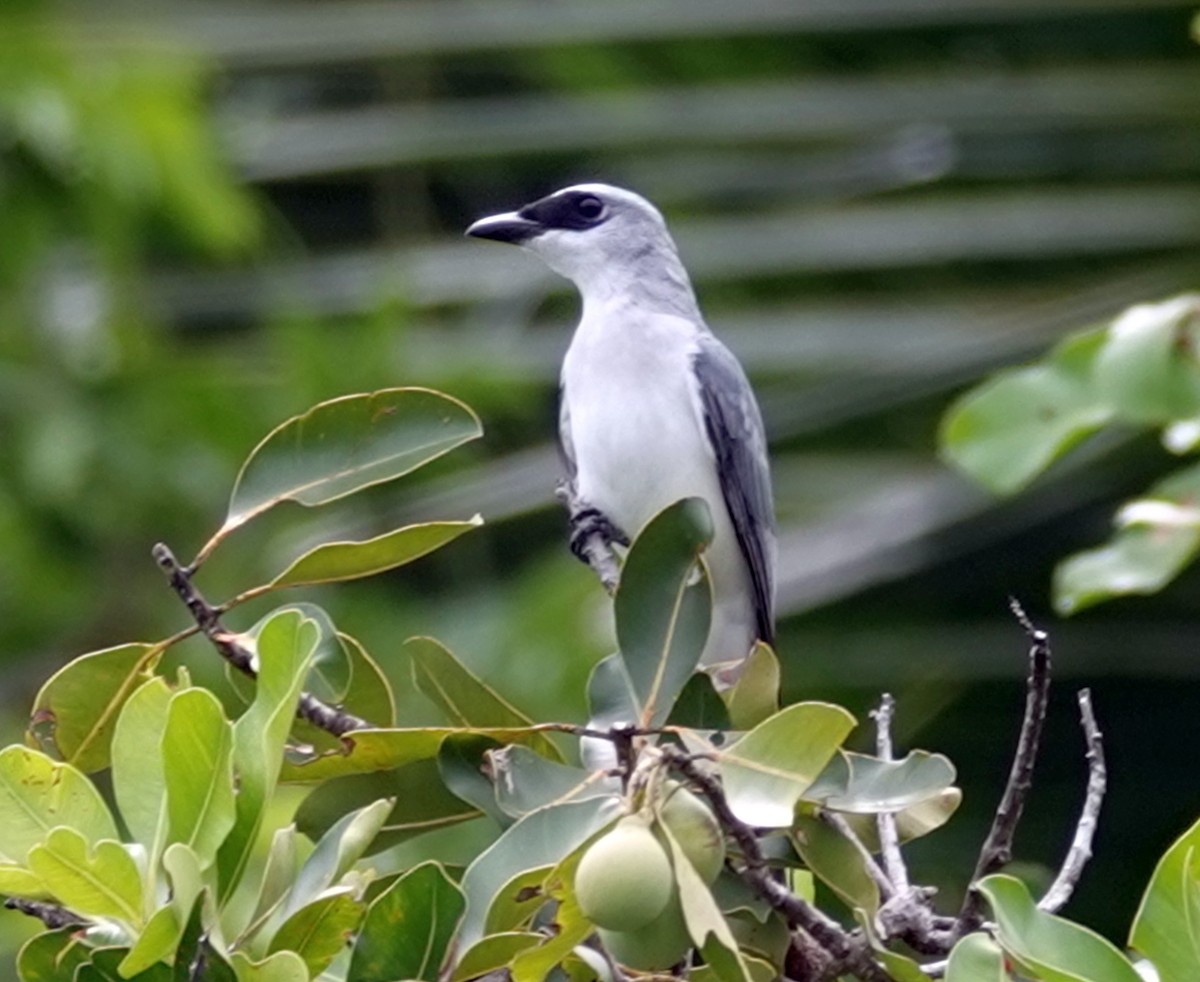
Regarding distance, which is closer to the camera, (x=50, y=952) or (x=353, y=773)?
(x=50, y=952)

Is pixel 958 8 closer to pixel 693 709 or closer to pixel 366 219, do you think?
pixel 366 219

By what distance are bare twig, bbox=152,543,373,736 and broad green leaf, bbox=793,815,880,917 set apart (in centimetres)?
47

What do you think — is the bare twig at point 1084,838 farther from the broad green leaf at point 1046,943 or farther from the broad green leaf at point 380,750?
the broad green leaf at point 380,750

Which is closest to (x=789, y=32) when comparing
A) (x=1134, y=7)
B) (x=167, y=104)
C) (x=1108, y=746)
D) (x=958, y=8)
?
(x=958, y=8)

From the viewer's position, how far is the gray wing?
14.7 ft

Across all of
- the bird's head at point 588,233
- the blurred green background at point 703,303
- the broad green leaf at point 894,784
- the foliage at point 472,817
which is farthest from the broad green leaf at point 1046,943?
the blurred green background at point 703,303

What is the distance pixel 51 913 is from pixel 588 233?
8.73ft

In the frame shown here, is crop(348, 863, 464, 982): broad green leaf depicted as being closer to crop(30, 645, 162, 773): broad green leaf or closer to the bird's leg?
crop(30, 645, 162, 773): broad green leaf

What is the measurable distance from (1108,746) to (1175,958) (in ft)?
13.0

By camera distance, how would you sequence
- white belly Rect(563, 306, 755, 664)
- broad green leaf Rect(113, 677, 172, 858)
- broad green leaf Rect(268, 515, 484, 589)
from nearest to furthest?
1. broad green leaf Rect(113, 677, 172, 858)
2. broad green leaf Rect(268, 515, 484, 589)
3. white belly Rect(563, 306, 755, 664)

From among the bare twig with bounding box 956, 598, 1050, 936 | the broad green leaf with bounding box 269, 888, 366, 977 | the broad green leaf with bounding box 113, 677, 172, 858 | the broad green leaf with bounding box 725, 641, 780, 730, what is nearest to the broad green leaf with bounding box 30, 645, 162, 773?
the broad green leaf with bounding box 113, 677, 172, 858

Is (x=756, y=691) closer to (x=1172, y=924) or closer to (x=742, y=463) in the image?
(x=1172, y=924)

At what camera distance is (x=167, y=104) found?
278 inches

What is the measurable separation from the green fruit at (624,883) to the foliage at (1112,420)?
5.71 ft
